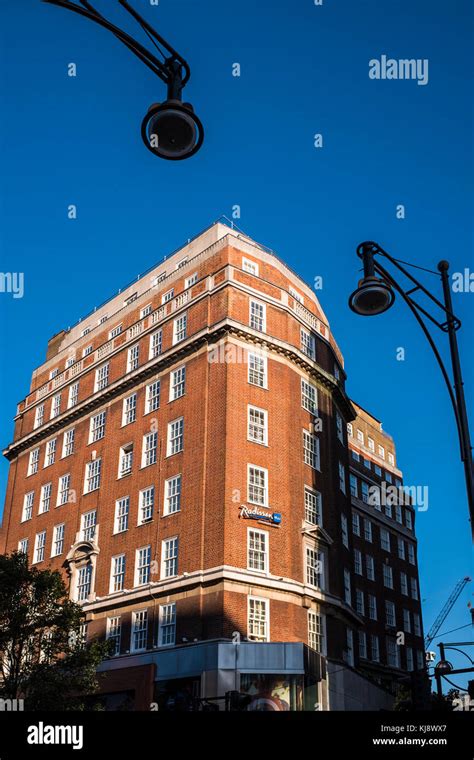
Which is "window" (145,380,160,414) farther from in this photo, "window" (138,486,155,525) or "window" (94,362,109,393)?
"window" (94,362,109,393)

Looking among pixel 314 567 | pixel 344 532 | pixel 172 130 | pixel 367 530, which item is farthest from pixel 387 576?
pixel 172 130

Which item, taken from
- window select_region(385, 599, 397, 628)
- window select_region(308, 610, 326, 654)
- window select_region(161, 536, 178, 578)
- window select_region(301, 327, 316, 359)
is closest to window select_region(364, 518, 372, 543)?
window select_region(385, 599, 397, 628)

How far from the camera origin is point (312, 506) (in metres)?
48.4

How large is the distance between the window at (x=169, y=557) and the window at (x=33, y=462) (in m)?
21.4

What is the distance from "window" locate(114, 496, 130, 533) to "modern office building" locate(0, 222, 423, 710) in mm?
132

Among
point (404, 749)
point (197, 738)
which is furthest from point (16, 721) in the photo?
point (404, 749)

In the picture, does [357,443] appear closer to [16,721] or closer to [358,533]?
[358,533]

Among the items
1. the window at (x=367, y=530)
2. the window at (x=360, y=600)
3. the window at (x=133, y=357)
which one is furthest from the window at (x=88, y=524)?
the window at (x=367, y=530)

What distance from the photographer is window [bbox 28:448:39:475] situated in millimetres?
62928

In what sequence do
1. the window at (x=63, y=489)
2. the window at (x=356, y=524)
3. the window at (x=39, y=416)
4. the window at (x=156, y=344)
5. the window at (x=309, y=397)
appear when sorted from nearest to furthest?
the window at (x=309, y=397)
the window at (x=156, y=344)
the window at (x=63, y=489)
the window at (x=39, y=416)
the window at (x=356, y=524)

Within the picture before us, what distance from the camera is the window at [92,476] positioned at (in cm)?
5397

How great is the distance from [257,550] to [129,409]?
15.8 metres

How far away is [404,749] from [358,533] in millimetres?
70840

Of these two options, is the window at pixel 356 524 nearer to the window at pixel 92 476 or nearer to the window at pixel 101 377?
the window at pixel 101 377
